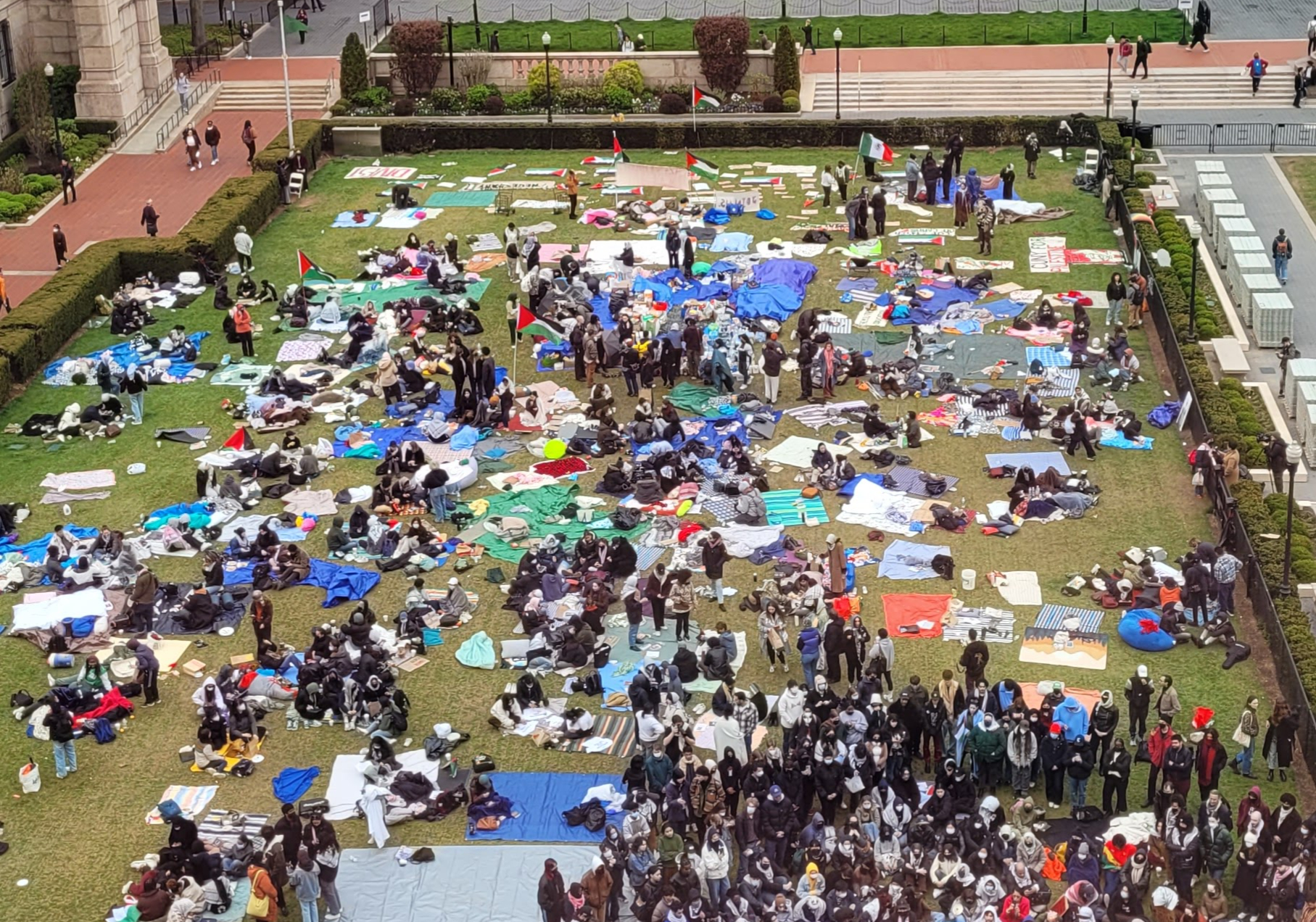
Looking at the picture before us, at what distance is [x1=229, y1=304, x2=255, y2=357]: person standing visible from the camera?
159 feet

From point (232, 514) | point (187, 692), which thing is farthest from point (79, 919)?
point (232, 514)

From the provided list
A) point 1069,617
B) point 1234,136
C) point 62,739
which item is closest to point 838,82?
point 1234,136

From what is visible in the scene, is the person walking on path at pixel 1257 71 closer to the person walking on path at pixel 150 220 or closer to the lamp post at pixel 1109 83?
the lamp post at pixel 1109 83

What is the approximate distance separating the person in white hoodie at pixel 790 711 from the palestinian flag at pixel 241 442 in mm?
16147

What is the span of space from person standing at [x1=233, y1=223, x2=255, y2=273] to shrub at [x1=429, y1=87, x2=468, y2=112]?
13.7 meters

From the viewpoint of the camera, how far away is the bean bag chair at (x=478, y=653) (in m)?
35.4

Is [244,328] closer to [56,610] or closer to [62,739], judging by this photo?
[56,610]

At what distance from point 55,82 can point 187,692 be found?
3635 cm

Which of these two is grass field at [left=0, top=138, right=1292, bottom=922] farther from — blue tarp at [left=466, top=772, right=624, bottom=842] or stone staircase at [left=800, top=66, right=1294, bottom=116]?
stone staircase at [left=800, top=66, right=1294, bottom=116]

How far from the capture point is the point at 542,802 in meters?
31.4

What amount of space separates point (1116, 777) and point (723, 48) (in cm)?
4121

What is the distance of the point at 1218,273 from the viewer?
51.7m

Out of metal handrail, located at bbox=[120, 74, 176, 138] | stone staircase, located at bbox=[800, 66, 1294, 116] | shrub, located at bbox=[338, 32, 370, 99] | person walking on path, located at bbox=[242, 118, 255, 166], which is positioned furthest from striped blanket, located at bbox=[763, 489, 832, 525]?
metal handrail, located at bbox=[120, 74, 176, 138]

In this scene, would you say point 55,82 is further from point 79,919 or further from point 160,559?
point 79,919
